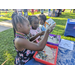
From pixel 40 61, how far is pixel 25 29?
24.8 inches

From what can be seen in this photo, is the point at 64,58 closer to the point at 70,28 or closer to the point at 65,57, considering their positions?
the point at 65,57

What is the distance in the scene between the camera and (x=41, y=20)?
1729mm

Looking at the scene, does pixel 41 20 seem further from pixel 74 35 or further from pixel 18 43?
pixel 74 35

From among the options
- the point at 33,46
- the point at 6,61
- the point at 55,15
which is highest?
the point at 55,15

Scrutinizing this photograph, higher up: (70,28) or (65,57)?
(70,28)

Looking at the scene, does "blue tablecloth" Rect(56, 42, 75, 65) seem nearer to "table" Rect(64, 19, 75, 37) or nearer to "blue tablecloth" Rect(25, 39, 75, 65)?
"blue tablecloth" Rect(25, 39, 75, 65)

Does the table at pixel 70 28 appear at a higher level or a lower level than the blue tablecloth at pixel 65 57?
higher

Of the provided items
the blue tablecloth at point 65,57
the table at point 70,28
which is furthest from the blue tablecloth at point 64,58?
the table at point 70,28

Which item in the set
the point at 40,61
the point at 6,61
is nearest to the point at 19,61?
the point at 40,61

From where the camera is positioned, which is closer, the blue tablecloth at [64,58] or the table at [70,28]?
the blue tablecloth at [64,58]

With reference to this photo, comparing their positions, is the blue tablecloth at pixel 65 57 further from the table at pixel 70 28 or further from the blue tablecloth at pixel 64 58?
the table at pixel 70 28

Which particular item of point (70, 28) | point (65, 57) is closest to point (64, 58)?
point (65, 57)

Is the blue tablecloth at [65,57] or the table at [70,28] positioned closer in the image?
the blue tablecloth at [65,57]

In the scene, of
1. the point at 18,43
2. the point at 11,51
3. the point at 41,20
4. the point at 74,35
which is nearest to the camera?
the point at 18,43
